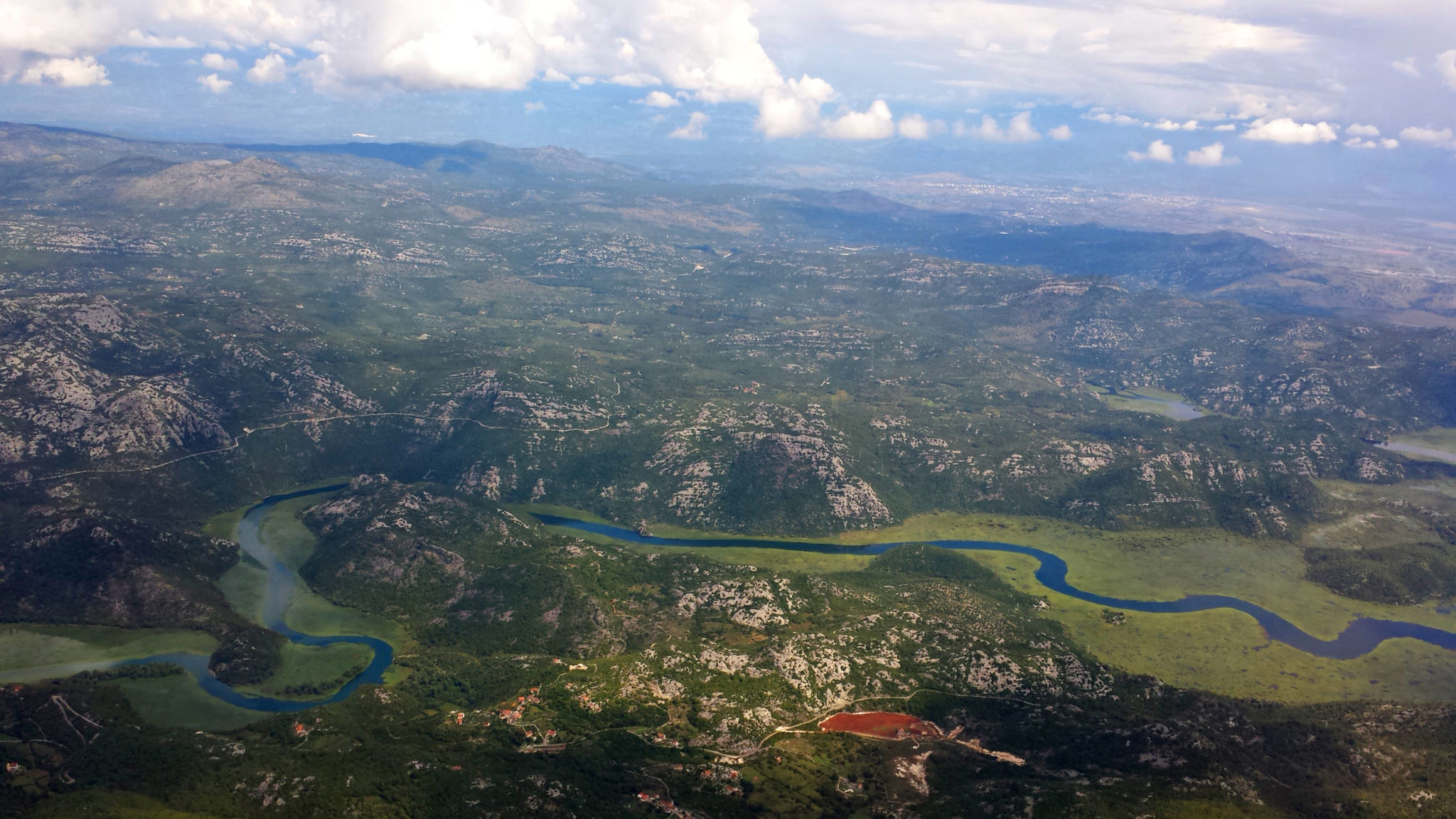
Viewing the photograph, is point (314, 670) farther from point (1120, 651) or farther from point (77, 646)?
point (1120, 651)

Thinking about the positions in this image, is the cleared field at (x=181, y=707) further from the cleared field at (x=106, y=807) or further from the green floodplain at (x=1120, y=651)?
the cleared field at (x=106, y=807)

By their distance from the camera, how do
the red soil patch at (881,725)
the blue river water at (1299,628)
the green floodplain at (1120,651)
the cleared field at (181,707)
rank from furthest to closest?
1. the blue river water at (1299,628)
2. the green floodplain at (1120,651)
3. the red soil patch at (881,725)
4. the cleared field at (181,707)

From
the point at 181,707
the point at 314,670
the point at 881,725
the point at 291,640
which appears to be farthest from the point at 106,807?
the point at 881,725

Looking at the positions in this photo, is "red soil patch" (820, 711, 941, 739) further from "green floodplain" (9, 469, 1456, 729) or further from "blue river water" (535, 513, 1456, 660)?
"blue river water" (535, 513, 1456, 660)

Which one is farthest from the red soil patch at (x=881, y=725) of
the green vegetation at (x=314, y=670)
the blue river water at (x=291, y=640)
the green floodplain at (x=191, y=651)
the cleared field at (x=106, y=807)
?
the cleared field at (x=106, y=807)

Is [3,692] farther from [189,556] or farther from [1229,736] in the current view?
[1229,736]

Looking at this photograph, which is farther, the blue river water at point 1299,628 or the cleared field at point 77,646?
the blue river water at point 1299,628
